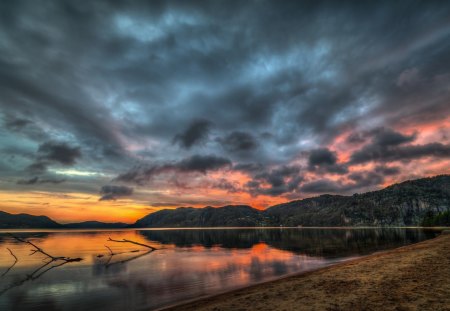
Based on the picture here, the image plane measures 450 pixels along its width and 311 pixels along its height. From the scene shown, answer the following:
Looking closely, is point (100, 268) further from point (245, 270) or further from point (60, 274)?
point (245, 270)

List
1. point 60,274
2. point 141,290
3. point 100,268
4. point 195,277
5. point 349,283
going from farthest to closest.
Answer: point 100,268, point 60,274, point 195,277, point 141,290, point 349,283

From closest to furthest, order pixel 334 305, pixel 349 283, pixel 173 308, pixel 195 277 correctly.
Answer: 1. pixel 334 305
2. pixel 349 283
3. pixel 173 308
4. pixel 195 277

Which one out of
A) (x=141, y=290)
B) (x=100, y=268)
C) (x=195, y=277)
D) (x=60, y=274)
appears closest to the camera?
(x=141, y=290)

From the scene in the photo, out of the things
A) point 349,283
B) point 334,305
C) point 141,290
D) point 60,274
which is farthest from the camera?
point 60,274

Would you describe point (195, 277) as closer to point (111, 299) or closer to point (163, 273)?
point (163, 273)

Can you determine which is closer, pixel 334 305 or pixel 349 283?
pixel 334 305

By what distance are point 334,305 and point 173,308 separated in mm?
14987

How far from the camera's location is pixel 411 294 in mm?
17172

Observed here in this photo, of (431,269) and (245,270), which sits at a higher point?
(431,269)

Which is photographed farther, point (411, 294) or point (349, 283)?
point (349, 283)

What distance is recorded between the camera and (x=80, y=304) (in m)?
26.9

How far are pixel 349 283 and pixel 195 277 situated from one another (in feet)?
80.4

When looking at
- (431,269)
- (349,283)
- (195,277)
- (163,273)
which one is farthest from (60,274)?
(431,269)

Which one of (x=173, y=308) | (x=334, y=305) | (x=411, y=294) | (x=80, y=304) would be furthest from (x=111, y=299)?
(x=411, y=294)
